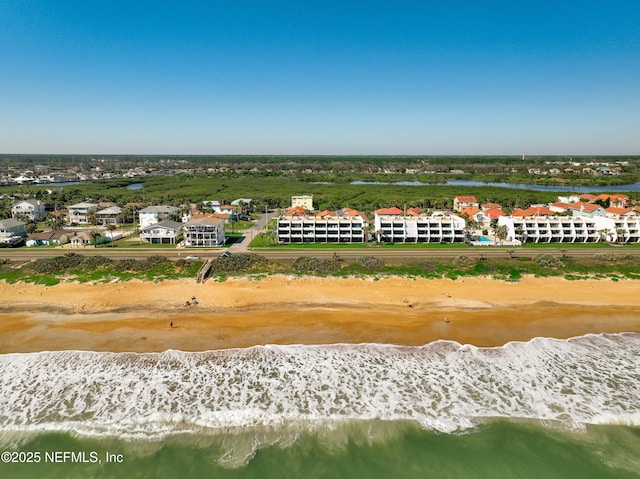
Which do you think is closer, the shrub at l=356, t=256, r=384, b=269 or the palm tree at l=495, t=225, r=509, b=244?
the shrub at l=356, t=256, r=384, b=269

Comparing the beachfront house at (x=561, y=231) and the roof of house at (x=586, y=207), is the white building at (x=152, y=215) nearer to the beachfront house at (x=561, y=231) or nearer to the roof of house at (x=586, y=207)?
the beachfront house at (x=561, y=231)

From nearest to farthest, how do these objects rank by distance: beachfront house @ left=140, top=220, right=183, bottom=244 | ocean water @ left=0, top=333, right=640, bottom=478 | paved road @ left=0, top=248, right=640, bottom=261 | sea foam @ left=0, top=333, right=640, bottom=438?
ocean water @ left=0, top=333, right=640, bottom=478 < sea foam @ left=0, top=333, right=640, bottom=438 < paved road @ left=0, top=248, right=640, bottom=261 < beachfront house @ left=140, top=220, right=183, bottom=244

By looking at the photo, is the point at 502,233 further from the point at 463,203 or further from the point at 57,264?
the point at 57,264

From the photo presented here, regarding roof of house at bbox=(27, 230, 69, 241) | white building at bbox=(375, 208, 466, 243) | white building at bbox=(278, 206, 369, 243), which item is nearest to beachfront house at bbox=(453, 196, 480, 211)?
white building at bbox=(375, 208, 466, 243)

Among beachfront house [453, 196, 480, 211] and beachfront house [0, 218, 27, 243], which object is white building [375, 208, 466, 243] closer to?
beachfront house [453, 196, 480, 211]

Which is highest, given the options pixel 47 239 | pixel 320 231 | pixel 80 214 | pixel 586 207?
pixel 586 207

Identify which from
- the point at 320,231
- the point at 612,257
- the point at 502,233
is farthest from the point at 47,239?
the point at 612,257

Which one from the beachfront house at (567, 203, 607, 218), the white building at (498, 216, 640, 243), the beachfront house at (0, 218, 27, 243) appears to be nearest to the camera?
the beachfront house at (0, 218, 27, 243)
